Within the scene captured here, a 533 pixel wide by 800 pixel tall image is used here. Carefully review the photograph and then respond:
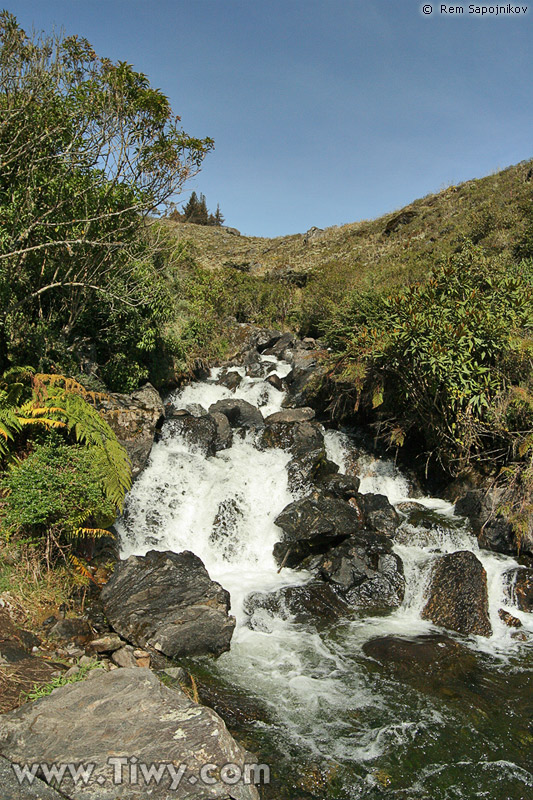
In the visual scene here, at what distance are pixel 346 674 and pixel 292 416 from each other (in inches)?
336

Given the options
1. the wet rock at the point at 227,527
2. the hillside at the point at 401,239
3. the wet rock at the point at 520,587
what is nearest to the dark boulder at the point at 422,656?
the wet rock at the point at 520,587

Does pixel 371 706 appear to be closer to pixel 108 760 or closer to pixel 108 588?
pixel 108 760

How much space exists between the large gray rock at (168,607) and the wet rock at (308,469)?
4.05 metres

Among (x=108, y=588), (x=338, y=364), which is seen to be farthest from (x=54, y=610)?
(x=338, y=364)

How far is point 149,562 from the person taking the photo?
7.66m

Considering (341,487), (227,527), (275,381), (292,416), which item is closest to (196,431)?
(292,416)

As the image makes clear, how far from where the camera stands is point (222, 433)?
1298 cm

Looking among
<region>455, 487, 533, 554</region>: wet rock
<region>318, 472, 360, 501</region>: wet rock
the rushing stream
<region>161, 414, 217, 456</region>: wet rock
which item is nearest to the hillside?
<region>161, 414, 217, 456</region>: wet rock

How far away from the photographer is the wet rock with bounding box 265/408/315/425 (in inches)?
550

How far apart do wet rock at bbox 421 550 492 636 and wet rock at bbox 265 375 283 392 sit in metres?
9.37

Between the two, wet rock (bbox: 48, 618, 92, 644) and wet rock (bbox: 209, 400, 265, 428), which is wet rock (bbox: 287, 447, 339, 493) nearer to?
wet rock (bbox: 209, 400, 265, 428)

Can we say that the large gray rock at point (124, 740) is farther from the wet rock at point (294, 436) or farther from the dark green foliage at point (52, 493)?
the wet rock at point (294, 436)

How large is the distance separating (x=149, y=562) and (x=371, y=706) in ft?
12.9

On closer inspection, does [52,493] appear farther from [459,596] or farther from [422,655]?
[459,596]
